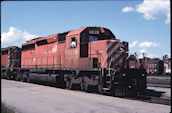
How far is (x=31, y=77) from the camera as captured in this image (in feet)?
57.9

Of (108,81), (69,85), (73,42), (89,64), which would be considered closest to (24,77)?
(69,85)

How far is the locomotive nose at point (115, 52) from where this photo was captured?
11.1 metres

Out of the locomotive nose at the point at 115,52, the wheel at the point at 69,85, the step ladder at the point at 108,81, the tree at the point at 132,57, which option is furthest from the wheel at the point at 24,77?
the tree at the point at 132,57

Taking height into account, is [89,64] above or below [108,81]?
above

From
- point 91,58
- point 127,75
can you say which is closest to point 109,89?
point 127,75

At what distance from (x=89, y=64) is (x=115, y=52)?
176 cm

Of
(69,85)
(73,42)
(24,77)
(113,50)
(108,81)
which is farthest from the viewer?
(24,77)

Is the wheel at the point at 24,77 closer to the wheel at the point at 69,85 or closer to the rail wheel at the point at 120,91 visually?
the wheel at the point at 69,85

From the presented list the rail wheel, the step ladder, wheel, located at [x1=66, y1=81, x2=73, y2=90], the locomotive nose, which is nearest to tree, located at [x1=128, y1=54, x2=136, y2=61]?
the locomotive nose

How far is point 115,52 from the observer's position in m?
11.3

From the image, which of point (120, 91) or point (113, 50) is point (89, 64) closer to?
point (113, 50)

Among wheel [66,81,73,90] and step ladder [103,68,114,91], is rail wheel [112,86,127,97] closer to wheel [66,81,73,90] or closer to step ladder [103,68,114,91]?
step ladder [103,68,114,91]

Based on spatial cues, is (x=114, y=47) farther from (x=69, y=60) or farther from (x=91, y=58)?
(x=69, y=60)

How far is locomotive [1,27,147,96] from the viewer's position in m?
10.4
